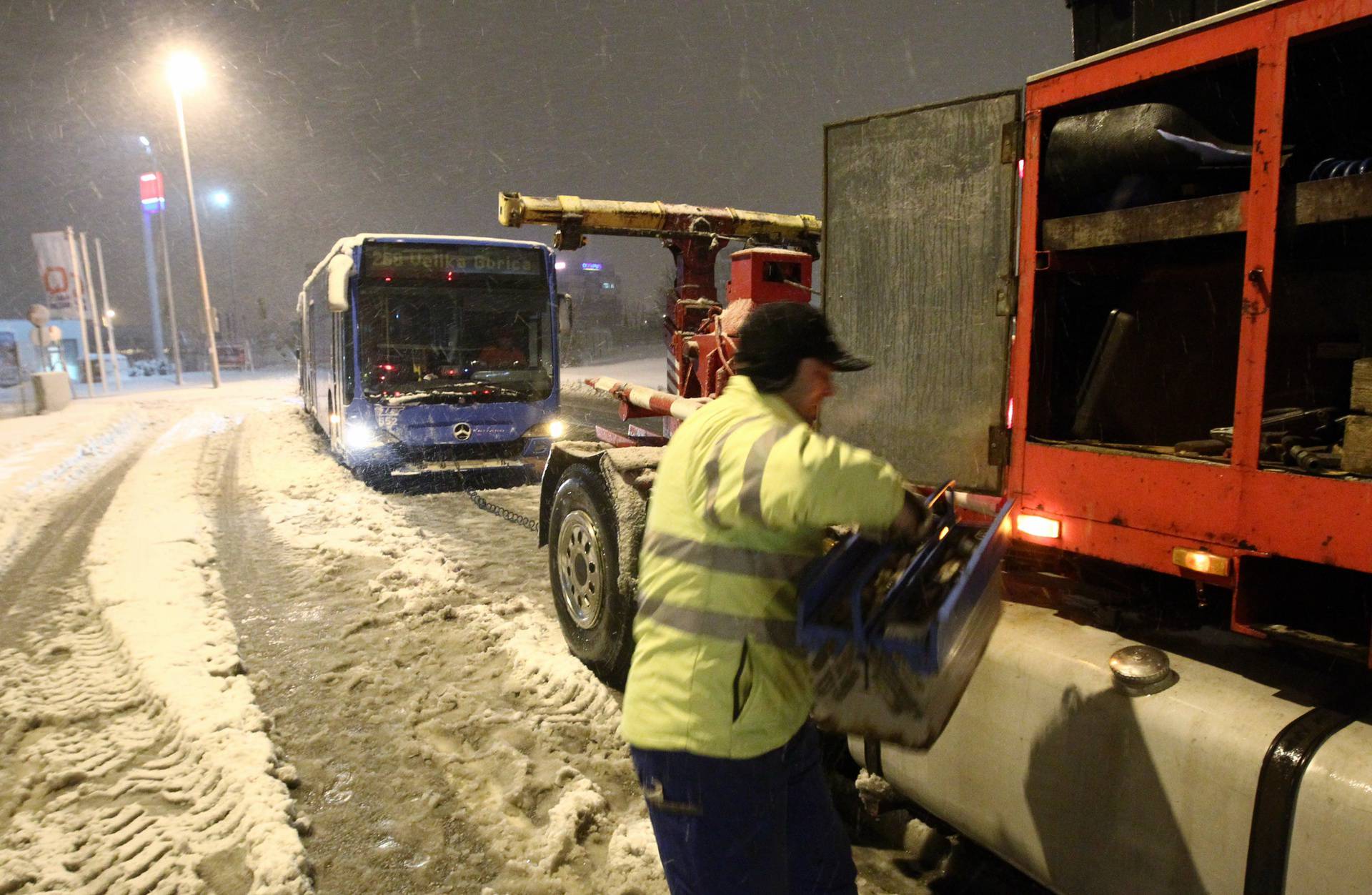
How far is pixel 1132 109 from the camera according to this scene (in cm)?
258

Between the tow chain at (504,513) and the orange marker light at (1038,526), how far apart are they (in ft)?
19.9

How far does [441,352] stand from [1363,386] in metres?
10.4

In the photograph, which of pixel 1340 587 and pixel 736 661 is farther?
pixel 1340 587

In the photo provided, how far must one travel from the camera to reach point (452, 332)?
11148 mm

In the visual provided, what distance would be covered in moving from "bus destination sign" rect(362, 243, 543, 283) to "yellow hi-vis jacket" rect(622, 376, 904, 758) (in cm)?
980


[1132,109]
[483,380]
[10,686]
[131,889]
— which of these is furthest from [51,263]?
[1132,109]

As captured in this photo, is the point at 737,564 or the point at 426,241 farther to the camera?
the point at 426,241

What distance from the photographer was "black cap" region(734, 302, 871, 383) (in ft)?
6.49

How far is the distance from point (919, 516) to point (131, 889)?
3.03m

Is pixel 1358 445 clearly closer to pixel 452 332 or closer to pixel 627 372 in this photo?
pixel 452 332

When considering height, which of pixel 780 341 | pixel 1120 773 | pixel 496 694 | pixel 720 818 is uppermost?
pixel 780 341

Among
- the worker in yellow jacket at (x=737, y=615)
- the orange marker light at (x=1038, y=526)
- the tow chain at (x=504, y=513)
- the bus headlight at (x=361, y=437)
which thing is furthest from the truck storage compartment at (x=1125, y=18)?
the bus headlight at (x=361, y=437)

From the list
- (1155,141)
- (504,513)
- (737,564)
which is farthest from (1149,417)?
(504,513)

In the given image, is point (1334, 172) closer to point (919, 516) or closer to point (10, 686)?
point (919, 516)
